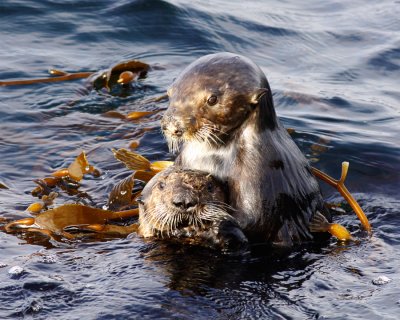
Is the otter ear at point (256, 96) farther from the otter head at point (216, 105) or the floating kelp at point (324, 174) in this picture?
the floating kelp at point (324, 174)

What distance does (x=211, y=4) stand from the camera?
1139 centimetres

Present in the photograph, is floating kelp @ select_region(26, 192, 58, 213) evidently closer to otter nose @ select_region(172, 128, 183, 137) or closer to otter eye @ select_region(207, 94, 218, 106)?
otter nose @ select_region(172, 128, 183, 137)

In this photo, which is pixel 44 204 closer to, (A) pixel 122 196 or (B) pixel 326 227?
(A) pixel 122 196

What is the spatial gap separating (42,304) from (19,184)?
226cm

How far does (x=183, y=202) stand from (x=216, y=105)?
70 centimetres

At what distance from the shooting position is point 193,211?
16.5 feet

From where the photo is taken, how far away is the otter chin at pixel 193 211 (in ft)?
16.4

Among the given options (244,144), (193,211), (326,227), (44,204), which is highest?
(244,144)

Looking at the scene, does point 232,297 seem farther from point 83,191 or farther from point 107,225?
point 83,191

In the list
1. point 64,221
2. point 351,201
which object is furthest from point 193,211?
point 351,201

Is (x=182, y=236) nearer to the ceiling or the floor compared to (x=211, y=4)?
nearer to the floor

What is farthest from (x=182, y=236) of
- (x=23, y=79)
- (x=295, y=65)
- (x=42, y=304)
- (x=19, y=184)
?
(x=295, y=65)

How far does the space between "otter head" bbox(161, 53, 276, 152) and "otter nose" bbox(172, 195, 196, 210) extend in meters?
0.44

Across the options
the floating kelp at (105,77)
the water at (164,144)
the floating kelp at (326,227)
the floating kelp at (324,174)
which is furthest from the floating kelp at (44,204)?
the floating kelp at (105,77)
